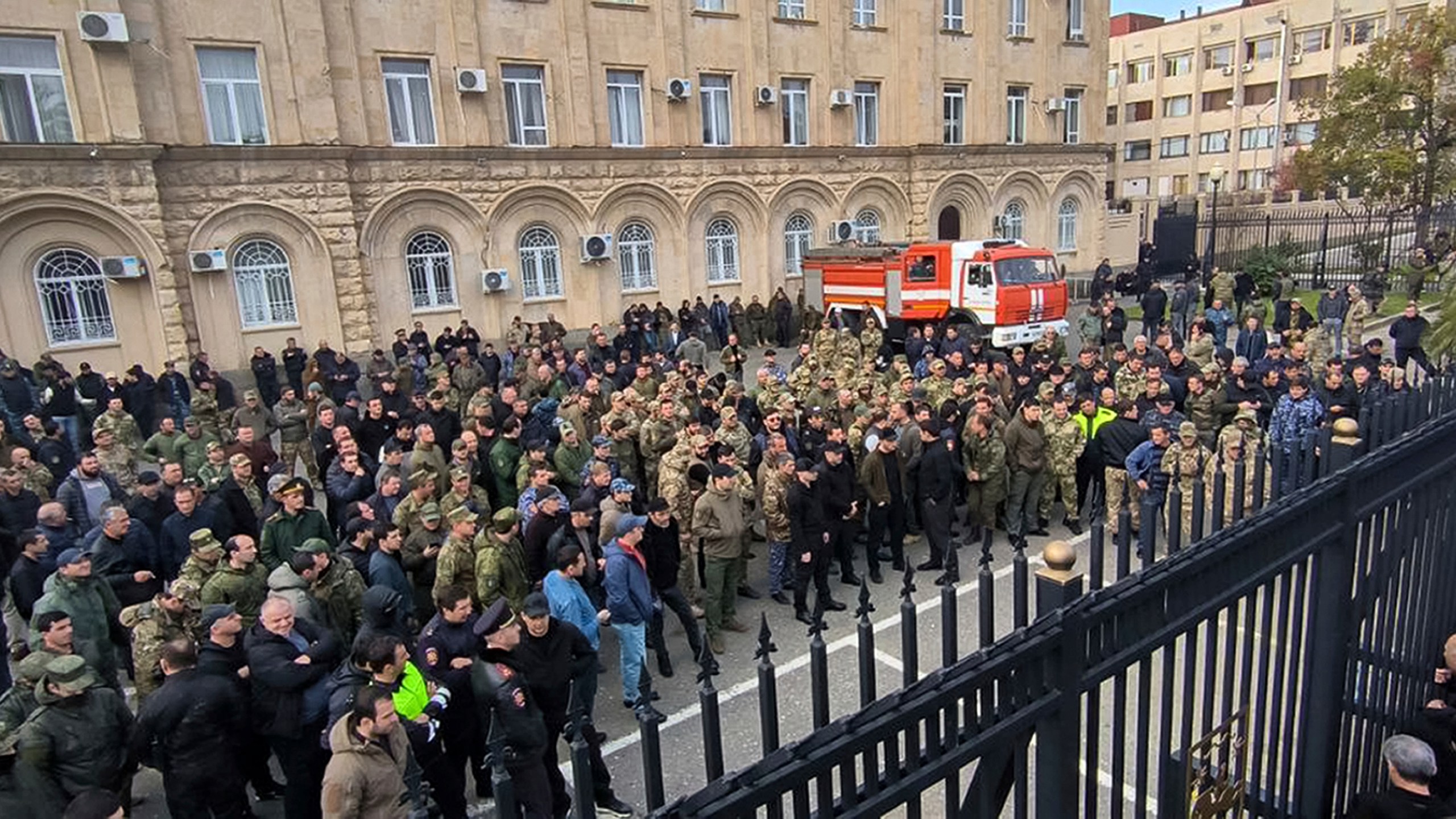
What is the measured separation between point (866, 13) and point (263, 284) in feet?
62.9

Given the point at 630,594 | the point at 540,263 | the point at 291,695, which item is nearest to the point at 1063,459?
the point at 630,594

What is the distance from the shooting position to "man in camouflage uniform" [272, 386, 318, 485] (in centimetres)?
1234

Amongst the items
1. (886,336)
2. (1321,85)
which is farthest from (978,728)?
(1321,85)

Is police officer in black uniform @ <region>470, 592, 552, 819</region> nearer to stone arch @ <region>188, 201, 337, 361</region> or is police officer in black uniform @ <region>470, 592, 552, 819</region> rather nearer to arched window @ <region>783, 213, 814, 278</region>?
stone arch @ <region>188, 201, 337, 361</region>

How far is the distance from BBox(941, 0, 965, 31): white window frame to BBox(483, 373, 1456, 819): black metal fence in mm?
27328

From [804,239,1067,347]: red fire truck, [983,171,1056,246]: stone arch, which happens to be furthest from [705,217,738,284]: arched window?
[983,171,1056,246]: stone arch

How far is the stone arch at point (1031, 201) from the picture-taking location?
30.3 meters

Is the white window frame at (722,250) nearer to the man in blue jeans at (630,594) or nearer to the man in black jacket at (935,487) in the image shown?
the man in black jacket at (935,487)

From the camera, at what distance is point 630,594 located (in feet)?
21.4

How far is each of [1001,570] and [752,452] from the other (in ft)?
9.86

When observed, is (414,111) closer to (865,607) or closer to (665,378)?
(665,378)

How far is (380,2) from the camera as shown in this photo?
20.5 meters

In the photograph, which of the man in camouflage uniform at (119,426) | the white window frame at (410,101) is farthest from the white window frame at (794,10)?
the man in camouflage uniform at (119,426)

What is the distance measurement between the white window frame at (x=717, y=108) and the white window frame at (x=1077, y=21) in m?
14.0
